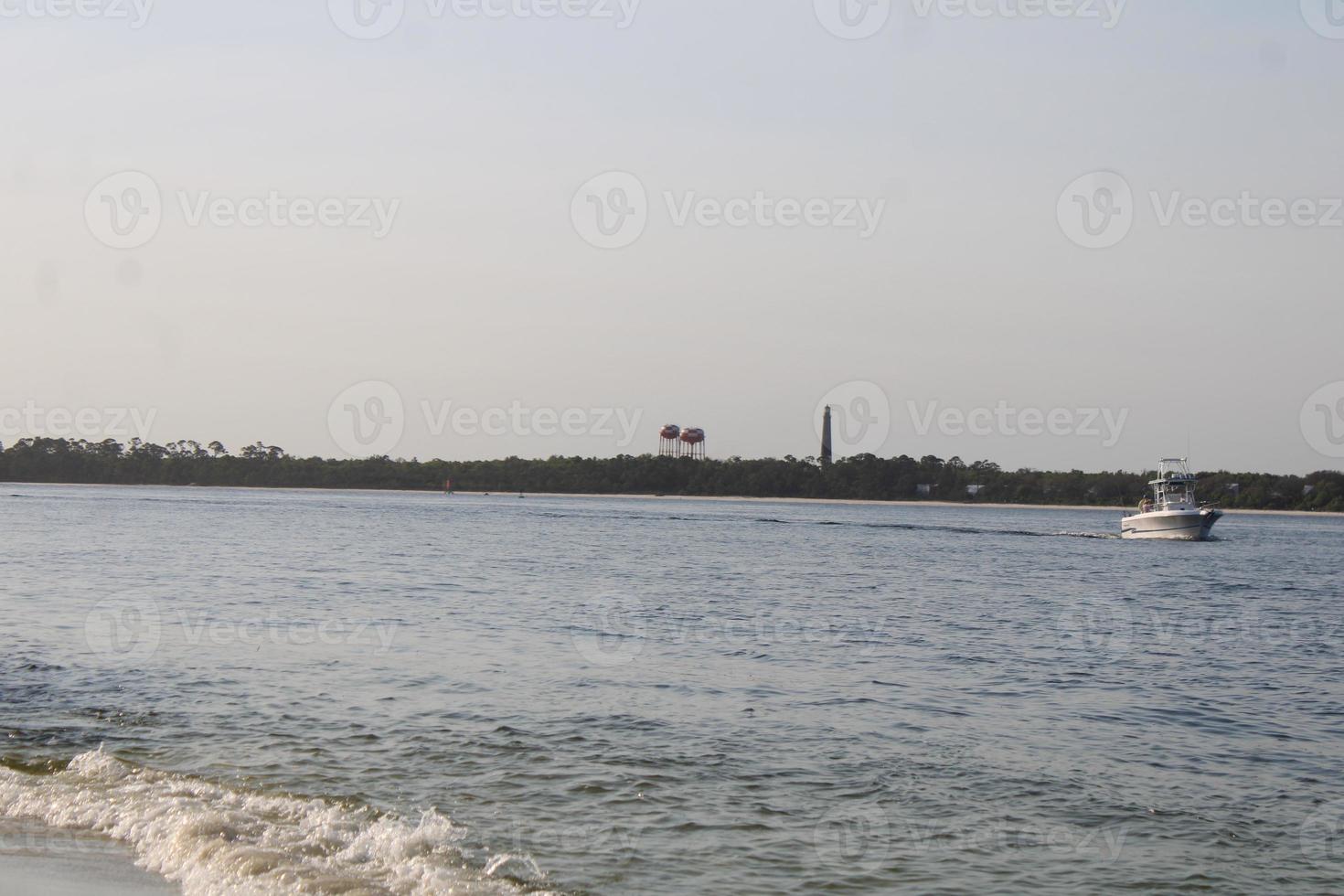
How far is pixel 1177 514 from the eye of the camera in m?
85.8

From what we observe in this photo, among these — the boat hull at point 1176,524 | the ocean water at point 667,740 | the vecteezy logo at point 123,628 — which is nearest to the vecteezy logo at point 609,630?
the ocean water at point 667,740

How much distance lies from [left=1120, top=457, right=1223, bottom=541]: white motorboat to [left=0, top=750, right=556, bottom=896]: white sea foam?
81347mm

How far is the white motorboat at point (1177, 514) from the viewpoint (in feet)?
282

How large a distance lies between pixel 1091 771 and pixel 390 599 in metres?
24.5

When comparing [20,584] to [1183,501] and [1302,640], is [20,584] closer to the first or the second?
[1302,640]

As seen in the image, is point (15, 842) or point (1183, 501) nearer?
point (15, 842)

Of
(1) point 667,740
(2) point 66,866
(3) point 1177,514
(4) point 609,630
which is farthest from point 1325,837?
(3) point 1177,514

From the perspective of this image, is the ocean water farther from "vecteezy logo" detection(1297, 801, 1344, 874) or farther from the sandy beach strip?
the sandy beach strip

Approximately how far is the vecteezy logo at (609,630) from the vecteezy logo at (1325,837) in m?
12.8

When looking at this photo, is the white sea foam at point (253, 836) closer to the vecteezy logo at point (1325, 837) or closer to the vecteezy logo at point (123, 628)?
the vecteezy logo at point (1325, 837)

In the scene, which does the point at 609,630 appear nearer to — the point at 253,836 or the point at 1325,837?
the point at 253,836

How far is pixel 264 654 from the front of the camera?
24078 mm

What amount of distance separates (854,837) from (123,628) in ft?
67.4

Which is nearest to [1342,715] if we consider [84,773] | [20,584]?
[84,773]
